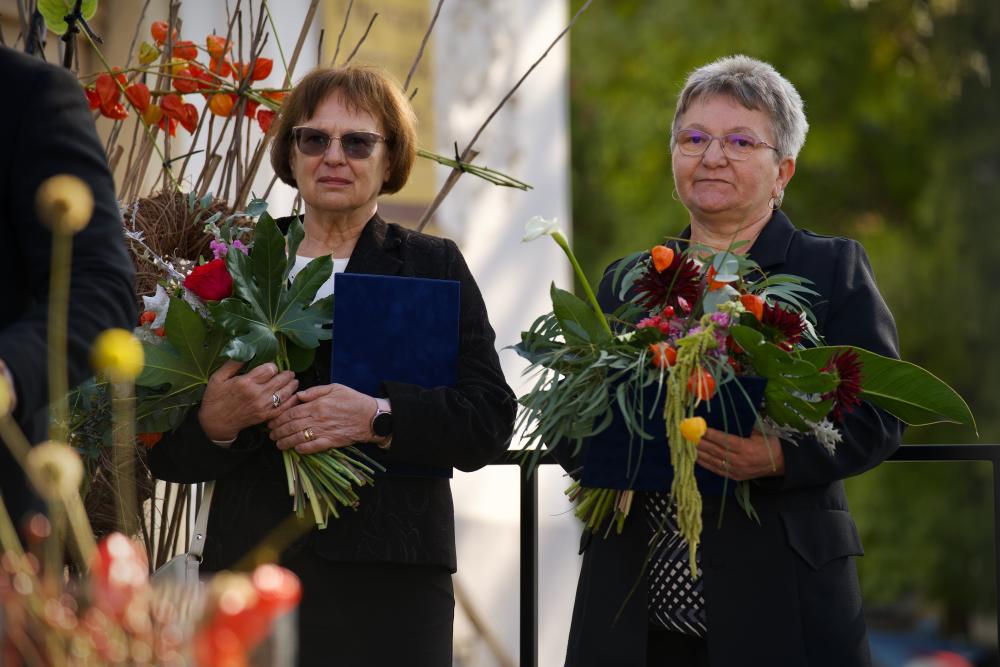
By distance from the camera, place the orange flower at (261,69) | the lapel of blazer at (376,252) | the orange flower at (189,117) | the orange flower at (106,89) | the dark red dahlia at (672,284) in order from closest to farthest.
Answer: the dark red dahlia at (672,284), the lapel of blazer at (376,252), the orange flower at (106,89), the orange flower at (189,117), the orange flower at (261,69)

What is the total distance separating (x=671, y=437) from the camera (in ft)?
8.03

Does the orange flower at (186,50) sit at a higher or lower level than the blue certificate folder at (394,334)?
higher

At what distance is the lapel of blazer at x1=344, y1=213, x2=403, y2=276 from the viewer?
3.01m

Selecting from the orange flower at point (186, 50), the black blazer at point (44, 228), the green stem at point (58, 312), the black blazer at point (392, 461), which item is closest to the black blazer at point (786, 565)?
the black blazer at point (392, 461)

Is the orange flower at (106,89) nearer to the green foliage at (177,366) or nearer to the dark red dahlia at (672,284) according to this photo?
the green foliage at (177,366)

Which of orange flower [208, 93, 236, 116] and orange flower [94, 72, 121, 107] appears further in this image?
orange flower [208, 93, 236, 116]

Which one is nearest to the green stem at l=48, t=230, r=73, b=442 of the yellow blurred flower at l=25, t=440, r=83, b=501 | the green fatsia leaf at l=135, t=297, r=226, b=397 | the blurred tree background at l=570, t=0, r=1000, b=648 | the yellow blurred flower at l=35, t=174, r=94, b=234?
the yellow blurred flower at l=35, t=174, r=94, b=234

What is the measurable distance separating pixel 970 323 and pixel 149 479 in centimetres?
1094

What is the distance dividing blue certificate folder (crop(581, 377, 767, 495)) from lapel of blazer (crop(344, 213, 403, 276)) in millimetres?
665

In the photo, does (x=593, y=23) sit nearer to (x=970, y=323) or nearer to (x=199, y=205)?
(x=970, y=323)

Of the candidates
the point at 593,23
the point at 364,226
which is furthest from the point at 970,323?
the point at 364,226

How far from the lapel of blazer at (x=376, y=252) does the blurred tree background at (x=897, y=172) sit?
9956mm

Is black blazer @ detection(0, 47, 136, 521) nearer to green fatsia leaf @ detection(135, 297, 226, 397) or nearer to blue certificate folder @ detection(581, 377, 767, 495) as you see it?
green fatsia leaf @ detection(135, 297, 226, 397)

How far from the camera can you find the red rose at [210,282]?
110 inches
